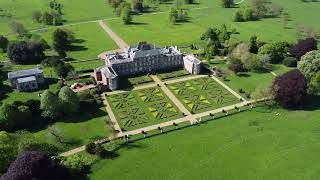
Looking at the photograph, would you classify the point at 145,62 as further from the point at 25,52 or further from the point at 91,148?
the point at 91,148

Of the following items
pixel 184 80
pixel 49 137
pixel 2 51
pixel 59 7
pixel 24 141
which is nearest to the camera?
pixel 24 141

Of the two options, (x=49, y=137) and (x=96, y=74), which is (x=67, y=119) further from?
(x=96, y=74)

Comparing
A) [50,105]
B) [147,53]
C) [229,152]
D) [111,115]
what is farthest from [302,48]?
[50,105]

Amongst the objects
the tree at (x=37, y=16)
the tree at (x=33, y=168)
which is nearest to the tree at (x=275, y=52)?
the tree at (x=33, y=168)

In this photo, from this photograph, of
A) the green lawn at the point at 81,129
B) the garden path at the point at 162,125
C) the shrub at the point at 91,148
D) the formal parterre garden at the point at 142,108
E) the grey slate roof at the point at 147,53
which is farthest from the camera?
the grey slate roof at the point at 147,53

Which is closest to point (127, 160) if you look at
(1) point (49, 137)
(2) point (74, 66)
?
(1) point (49, 137)

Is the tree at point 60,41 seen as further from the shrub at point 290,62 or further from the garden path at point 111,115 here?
the shrub at point 290,62
